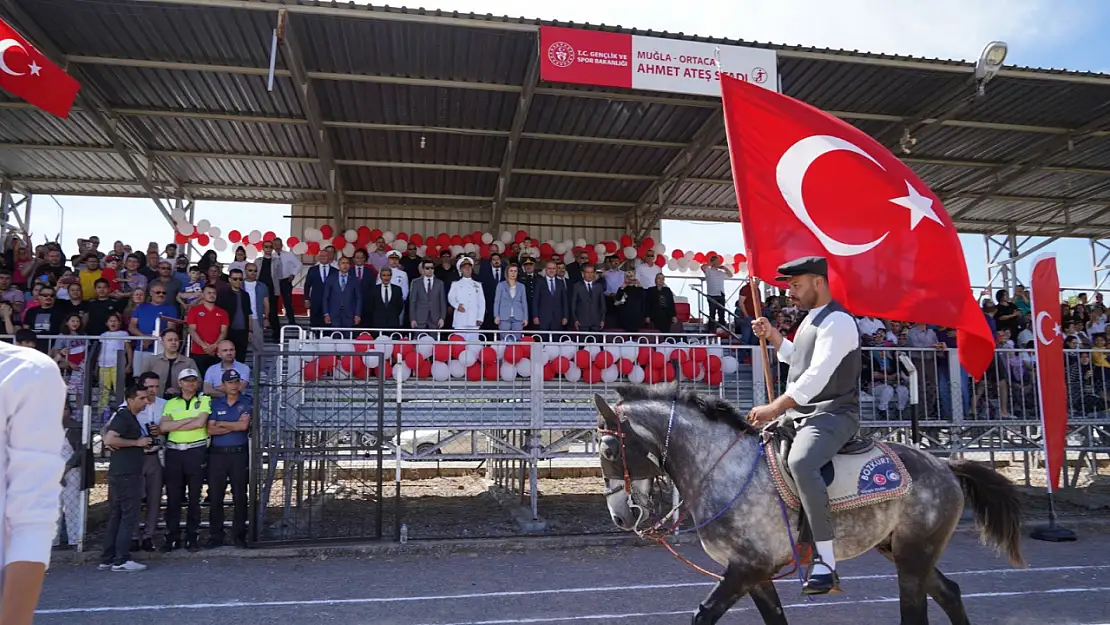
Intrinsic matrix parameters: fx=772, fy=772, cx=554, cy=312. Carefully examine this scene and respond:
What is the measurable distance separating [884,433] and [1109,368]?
13.3 ft

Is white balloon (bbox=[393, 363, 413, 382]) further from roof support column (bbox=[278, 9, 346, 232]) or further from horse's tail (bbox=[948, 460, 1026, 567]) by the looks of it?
horse's tail (bbox=[948, 460, 1026, 567])

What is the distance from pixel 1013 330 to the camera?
46.0ft

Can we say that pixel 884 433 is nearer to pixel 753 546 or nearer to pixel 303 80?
pixel 753 546

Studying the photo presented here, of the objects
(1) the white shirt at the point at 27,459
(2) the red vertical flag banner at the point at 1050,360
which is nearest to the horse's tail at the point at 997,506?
(1) the white shirt at the point at 27,459

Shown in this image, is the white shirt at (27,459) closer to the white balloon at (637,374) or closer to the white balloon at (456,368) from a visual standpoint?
the white balloon at (456,368)

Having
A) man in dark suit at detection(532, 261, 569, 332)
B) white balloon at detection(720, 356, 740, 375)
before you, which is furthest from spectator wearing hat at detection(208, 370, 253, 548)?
white balloon at detection(720, 356, 740, 375)

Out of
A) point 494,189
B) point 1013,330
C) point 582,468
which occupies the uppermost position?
point 494,189

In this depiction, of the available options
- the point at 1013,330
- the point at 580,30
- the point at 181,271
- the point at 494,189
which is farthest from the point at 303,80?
the point at 1013,330

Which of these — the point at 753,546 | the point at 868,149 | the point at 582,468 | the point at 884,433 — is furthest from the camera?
the point at 582,468

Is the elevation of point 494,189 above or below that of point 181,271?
above

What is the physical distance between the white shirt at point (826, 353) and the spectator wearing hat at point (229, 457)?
700cm

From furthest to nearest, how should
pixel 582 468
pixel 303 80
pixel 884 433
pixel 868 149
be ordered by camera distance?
1. pixel 582 468
2. pixel 303 80
3. pixel 884 433
4. pixel 868 149

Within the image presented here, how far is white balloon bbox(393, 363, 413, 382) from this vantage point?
9.55m

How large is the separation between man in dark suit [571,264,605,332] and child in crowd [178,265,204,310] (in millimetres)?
5557
